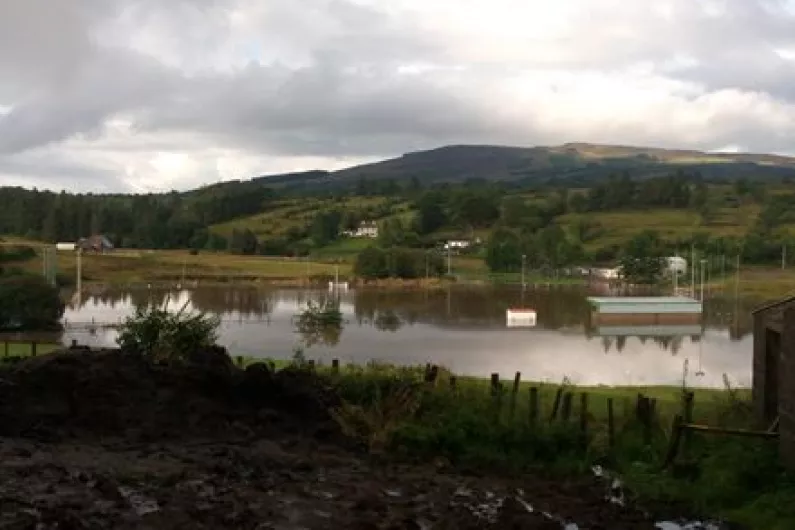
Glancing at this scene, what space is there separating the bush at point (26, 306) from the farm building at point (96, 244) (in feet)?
190

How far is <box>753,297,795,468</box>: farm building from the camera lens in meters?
13.6

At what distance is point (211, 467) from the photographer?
1384 cm

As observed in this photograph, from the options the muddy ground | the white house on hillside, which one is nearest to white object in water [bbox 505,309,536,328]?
the muddy ground

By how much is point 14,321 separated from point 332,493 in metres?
40.4

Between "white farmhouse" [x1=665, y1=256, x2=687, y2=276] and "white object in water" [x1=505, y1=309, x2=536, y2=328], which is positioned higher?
"white farmhouse" [x1=665, y1=256, x2=687, y2=276]

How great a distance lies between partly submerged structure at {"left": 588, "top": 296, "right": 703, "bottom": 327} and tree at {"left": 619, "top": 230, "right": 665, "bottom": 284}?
A: 87.7 ft

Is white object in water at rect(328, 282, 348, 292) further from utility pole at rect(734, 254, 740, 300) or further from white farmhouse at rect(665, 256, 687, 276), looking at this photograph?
utility pole at rect(734, 254, 740, 300)

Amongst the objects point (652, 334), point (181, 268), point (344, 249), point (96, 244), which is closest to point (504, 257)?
point (344, 249)

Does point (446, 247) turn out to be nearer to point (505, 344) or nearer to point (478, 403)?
point (505, 344)

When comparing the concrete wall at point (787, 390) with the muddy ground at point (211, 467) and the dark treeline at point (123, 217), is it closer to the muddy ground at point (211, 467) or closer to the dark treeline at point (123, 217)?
the muddy ground at point (211, 467)

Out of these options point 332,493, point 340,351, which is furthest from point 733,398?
point 340,351

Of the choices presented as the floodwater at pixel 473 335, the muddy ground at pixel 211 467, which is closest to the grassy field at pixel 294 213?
the floodwater at pixel 473 335

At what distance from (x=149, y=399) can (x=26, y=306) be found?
3510 centimetres

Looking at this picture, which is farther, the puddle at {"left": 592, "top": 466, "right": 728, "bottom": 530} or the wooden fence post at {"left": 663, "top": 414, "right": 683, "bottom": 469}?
the wooden fence post at {"left": 663, "top": 414, "right": 683, "bottom": 469}
